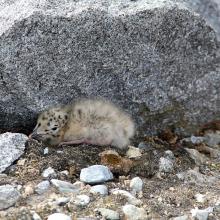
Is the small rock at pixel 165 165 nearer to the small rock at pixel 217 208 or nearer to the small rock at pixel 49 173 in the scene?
the small rock at pixel 217 208

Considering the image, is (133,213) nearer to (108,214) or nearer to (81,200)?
(108,214)

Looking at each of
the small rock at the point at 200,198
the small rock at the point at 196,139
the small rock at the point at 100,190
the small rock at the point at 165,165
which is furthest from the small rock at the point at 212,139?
the small rock at the point at 100,190

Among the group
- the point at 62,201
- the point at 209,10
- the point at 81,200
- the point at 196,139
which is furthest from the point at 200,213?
the point at 209,10

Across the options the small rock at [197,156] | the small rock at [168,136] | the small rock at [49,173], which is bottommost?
the small rock at [49,173]

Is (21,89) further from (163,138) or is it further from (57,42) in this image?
(163,138)

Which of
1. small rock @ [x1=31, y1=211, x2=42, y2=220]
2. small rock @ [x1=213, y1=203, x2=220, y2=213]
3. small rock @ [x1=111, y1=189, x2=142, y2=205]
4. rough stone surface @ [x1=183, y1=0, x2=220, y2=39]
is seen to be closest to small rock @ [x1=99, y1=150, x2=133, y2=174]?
small rock @ [x1=111, y1=189, x2=142, y2=205]

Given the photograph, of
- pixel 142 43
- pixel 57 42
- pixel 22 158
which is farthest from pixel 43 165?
pixel 142 43
